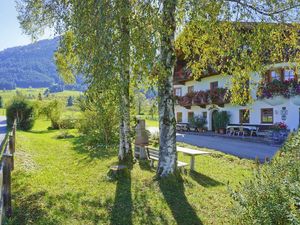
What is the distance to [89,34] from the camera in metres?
6.45

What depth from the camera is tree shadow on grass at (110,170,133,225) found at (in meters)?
6.59

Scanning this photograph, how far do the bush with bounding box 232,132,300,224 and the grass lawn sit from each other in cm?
34

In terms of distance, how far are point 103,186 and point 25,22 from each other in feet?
26.5

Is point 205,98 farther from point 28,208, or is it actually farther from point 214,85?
point 28,208

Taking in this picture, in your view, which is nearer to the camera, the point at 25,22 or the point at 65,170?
the point at 65,170

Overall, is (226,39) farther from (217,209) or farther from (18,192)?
(18,192)

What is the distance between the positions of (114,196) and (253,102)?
31.3 ft

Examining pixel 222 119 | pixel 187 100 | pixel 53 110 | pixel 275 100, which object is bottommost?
pixel 222 119

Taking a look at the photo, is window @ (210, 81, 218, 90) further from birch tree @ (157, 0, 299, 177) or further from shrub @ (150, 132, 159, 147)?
birch tree @ (157, 0, 299, 177)

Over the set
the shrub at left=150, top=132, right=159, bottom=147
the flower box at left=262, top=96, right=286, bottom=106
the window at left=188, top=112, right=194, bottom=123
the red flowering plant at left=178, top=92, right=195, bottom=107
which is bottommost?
the shrub at left=150, top=132, right=159, bottom=147

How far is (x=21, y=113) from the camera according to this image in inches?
1204

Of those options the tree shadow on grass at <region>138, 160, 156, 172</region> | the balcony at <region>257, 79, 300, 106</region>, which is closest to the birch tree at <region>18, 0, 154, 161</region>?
the tree shadow on grass at <region>138, 160, 156, 172</region>

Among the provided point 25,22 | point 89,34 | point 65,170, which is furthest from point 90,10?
point 25,22

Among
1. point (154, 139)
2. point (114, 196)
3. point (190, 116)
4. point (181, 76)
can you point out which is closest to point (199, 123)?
point (190, 116)
